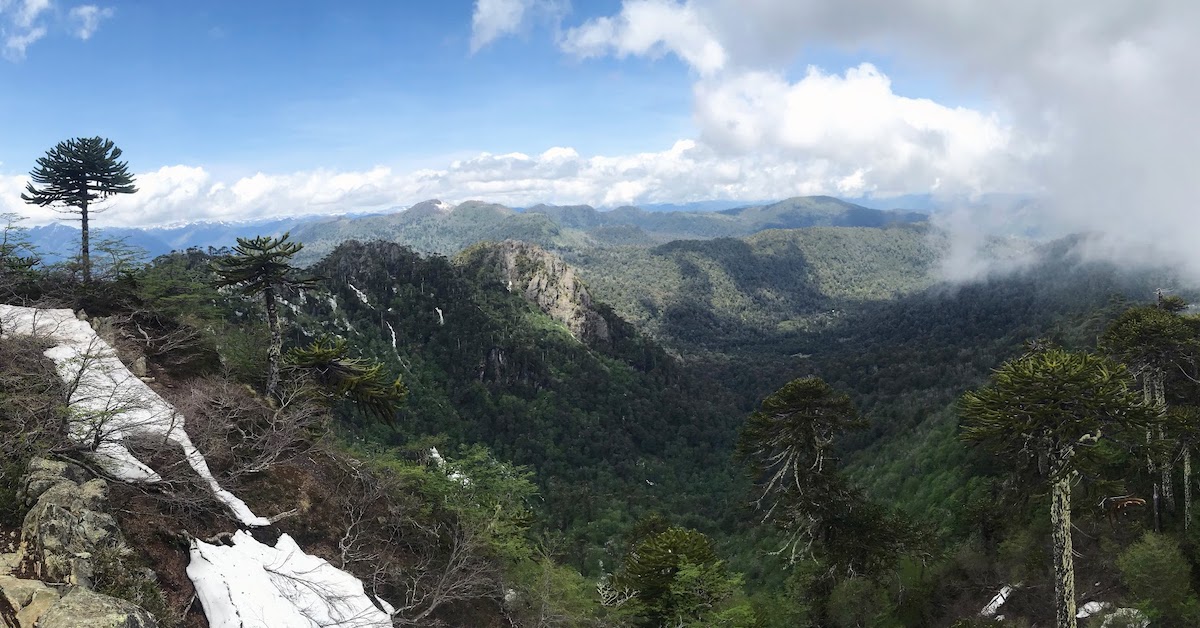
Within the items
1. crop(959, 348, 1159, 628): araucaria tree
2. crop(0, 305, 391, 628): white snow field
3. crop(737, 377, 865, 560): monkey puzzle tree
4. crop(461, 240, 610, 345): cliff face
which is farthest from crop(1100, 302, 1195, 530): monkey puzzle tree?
crop(461, 240, 610, 345): cliff face

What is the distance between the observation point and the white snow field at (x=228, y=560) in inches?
527

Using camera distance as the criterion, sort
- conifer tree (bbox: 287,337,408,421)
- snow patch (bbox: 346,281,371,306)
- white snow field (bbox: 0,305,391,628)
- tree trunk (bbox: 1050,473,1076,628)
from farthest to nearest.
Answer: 1. snow patch (bbox: 346,281,371,306)
2. conifer tree (bbox: 287,337,408,421)
3. tree trunk (bbox: 1050,473,1076,628)
4. white snow field (bbox: 0,305,391,628)

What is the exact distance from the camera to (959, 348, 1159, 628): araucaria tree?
17.1 m

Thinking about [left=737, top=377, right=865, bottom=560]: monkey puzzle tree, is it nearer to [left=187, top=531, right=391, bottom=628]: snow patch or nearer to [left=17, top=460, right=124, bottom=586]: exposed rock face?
[left=187, top=531, right=391, bottom=628]: snow patch

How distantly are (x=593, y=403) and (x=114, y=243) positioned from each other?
10866 cm

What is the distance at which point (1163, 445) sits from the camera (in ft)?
58.9

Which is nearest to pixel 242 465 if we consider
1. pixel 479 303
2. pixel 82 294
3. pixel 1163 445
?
pixel 82 294

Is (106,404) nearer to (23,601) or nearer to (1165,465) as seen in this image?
(23,601)

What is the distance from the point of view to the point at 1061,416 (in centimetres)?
1733

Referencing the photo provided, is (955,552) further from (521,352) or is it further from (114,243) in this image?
(521,352)

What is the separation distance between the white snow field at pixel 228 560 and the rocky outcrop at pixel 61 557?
1437 mm

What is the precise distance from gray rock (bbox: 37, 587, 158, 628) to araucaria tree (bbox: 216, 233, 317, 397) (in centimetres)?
1594

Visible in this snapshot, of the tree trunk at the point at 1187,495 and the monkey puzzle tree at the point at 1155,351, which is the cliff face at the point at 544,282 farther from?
the tree trunk at the point at 1187,495

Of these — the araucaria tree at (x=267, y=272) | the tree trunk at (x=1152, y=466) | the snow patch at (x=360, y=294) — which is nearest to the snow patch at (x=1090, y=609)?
the tree trunk at (x=1152, y=466)
